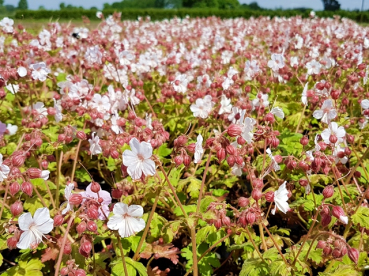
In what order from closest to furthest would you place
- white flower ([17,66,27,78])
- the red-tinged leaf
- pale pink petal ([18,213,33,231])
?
pale pink petal ([18,213,33,231]), the red-tinged leaf, white flower ([17,66,27,78])

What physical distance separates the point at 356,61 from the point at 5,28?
415cm

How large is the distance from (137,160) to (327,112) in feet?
5.96

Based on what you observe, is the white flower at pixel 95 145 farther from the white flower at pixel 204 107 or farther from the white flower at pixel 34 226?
the white flower at pixel 34 226

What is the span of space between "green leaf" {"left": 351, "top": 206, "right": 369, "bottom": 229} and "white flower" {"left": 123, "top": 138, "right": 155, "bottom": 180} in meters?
1.31

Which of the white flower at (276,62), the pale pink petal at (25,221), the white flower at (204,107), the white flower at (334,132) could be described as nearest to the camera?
the pale pink petal at (25,221)

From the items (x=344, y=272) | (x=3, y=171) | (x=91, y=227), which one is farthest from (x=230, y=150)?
(x=3, y=171)

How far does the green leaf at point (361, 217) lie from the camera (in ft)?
7.17

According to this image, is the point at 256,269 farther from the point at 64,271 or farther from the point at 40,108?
the point at 40,108

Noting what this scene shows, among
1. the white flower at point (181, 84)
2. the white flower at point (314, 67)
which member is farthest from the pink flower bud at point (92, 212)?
the white flower at point (314, 67)

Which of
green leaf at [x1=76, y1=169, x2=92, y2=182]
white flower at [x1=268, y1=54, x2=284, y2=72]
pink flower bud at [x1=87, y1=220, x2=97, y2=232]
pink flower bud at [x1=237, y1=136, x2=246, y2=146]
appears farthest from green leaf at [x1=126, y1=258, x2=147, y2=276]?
A: white flower at [x1=268, y1=54, x2=284, y2=72]

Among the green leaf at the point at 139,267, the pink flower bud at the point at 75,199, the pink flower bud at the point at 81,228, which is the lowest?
the green leaf at the point at 139,267

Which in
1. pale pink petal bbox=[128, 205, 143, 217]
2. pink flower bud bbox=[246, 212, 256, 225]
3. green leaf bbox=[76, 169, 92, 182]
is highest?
pale pink petal bbox=[128, 205, 143, 217]

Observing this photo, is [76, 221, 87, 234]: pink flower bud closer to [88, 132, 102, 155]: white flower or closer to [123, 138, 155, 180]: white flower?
[123, 138, 155, 180]: white flower

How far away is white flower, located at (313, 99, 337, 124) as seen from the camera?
2.86 meters
